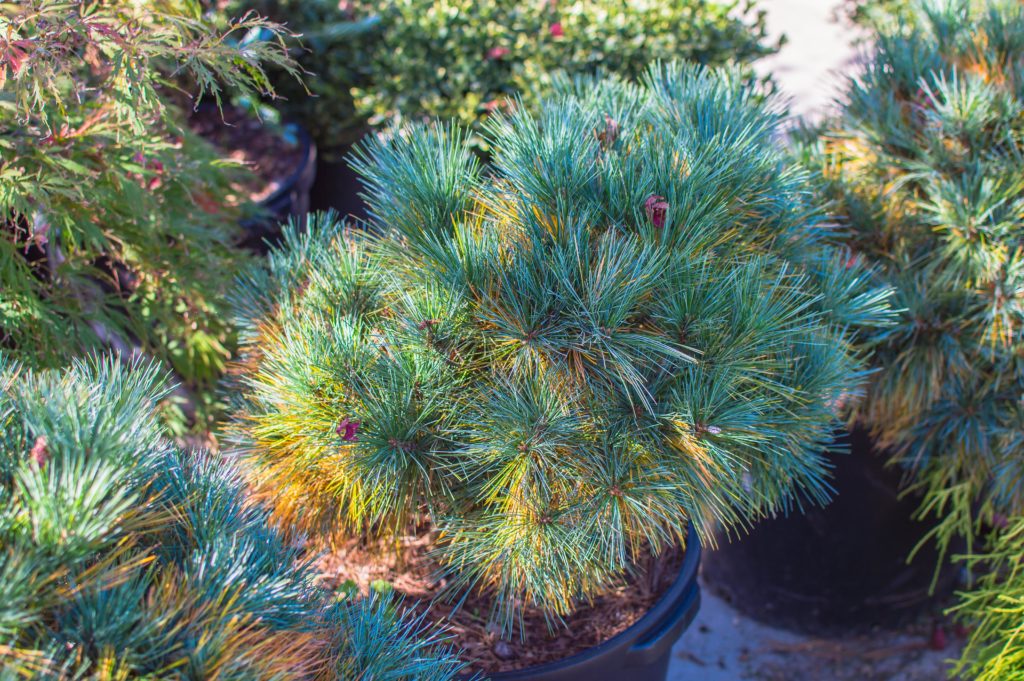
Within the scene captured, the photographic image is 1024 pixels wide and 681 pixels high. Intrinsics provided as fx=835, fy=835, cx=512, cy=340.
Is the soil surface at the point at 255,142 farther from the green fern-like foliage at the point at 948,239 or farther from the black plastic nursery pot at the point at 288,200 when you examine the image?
the green fern-like foliage at the point at 948,239

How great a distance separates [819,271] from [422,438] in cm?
67

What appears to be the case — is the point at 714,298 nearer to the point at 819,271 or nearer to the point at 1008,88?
the point at 819,271

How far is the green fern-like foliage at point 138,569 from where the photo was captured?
0.73m

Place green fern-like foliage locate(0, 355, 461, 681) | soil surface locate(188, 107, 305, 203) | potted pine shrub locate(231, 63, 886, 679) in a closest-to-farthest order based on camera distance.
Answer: green fern-like foliage locate(0, 355, 461, 681), potted pine shrub locate(231, 63, 886, 679), soil surface locate(188, 107, 305, 203)

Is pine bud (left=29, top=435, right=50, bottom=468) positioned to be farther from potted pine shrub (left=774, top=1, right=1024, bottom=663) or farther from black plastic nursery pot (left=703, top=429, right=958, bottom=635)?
black plastic nursery pot (left=703, top=429, right=958, bottom=635)

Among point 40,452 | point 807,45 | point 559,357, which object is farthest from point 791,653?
point 807,45

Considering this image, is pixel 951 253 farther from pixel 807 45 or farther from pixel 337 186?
pixel 807 45

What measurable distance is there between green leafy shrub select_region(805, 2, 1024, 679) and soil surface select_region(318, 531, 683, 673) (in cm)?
59

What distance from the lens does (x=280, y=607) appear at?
34.9 inches

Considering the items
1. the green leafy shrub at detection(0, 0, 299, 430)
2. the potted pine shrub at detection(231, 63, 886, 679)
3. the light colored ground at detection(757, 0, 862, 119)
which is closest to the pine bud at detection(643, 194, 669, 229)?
the potted pine shrub at detection(231, 63, 886, 679)

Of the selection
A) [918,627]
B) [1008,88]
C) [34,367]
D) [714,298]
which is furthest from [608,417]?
[918,627]

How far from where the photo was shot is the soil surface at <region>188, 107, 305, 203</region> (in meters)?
2.73

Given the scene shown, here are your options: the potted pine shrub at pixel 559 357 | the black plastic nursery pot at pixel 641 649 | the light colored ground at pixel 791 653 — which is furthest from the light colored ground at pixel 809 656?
the potted pine shrub at pixel 559 357

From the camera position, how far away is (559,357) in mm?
1062
